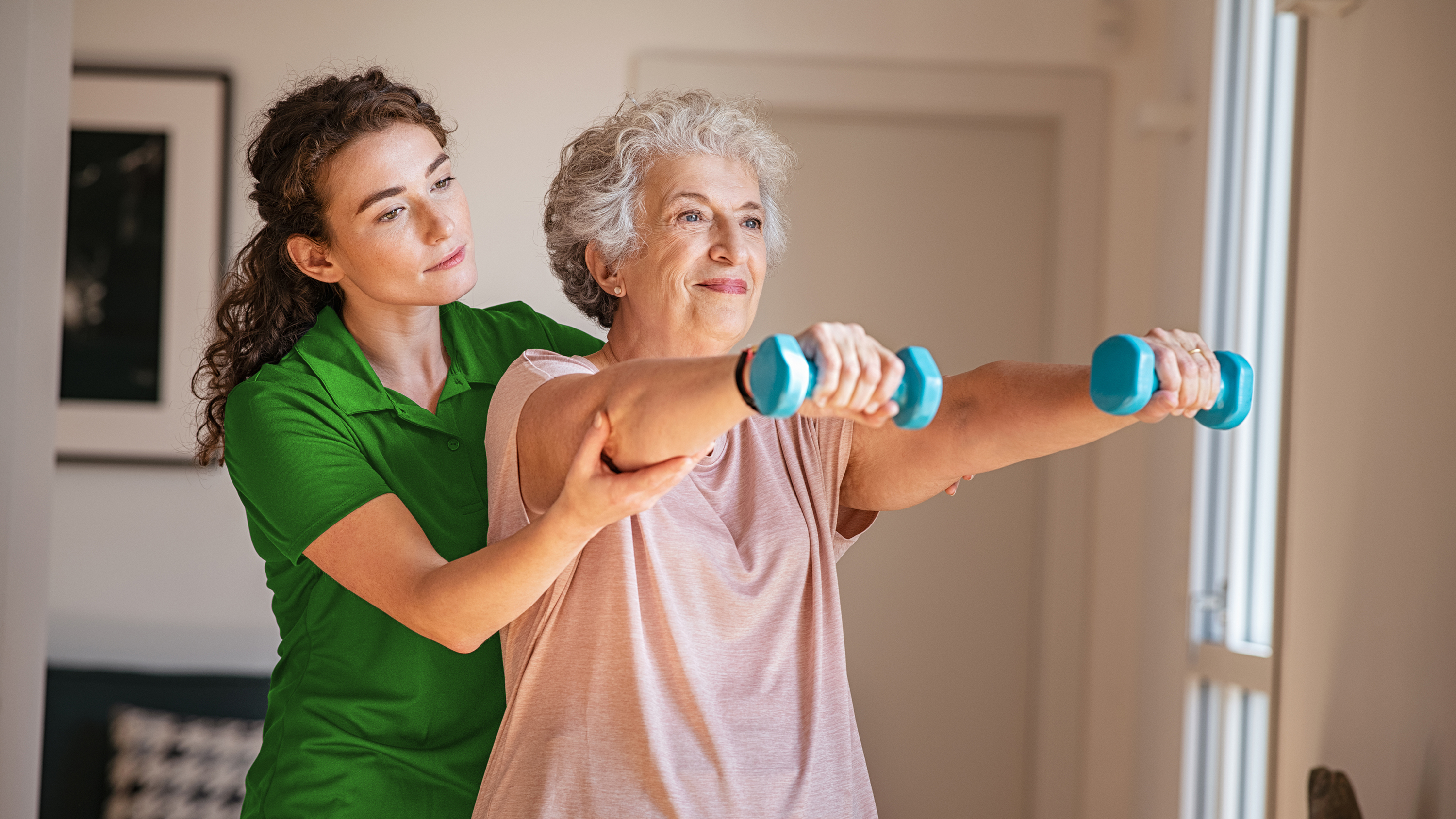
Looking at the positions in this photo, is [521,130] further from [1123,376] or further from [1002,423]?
[1123,376]

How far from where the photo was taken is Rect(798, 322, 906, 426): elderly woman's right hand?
90cm

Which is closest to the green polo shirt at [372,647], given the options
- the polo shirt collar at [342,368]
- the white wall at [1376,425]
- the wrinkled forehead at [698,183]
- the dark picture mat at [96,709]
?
the polo shirt collar at [342,368]

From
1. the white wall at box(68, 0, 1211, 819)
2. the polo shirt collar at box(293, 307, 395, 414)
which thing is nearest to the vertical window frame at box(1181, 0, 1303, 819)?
the white wall at box(68, 0, 1211, 819)

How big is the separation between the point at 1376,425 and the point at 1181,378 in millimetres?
972

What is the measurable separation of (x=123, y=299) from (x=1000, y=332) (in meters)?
2.49

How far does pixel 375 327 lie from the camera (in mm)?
1628

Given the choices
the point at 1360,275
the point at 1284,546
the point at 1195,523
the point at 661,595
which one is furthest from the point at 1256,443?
the point at 661,595

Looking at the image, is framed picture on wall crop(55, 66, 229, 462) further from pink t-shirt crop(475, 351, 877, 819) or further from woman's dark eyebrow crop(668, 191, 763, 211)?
pink t-shirt crop(475, 351, 877, 819)

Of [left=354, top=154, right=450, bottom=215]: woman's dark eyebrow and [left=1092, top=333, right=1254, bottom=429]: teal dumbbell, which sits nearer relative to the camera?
[left=1092, top=333, right=1254, bottom=429]: teal dumbbell

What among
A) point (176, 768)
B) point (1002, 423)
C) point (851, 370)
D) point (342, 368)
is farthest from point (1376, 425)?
point (176, 768)

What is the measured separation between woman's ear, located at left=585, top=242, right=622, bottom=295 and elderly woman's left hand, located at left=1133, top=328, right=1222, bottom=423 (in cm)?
64

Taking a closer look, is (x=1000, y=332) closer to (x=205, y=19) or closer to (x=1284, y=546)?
(x=1284, y=546)

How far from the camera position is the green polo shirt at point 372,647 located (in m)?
1.49

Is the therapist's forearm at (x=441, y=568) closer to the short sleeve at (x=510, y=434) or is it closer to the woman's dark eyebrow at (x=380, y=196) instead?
the short sleeve at (x=510, y=434)
